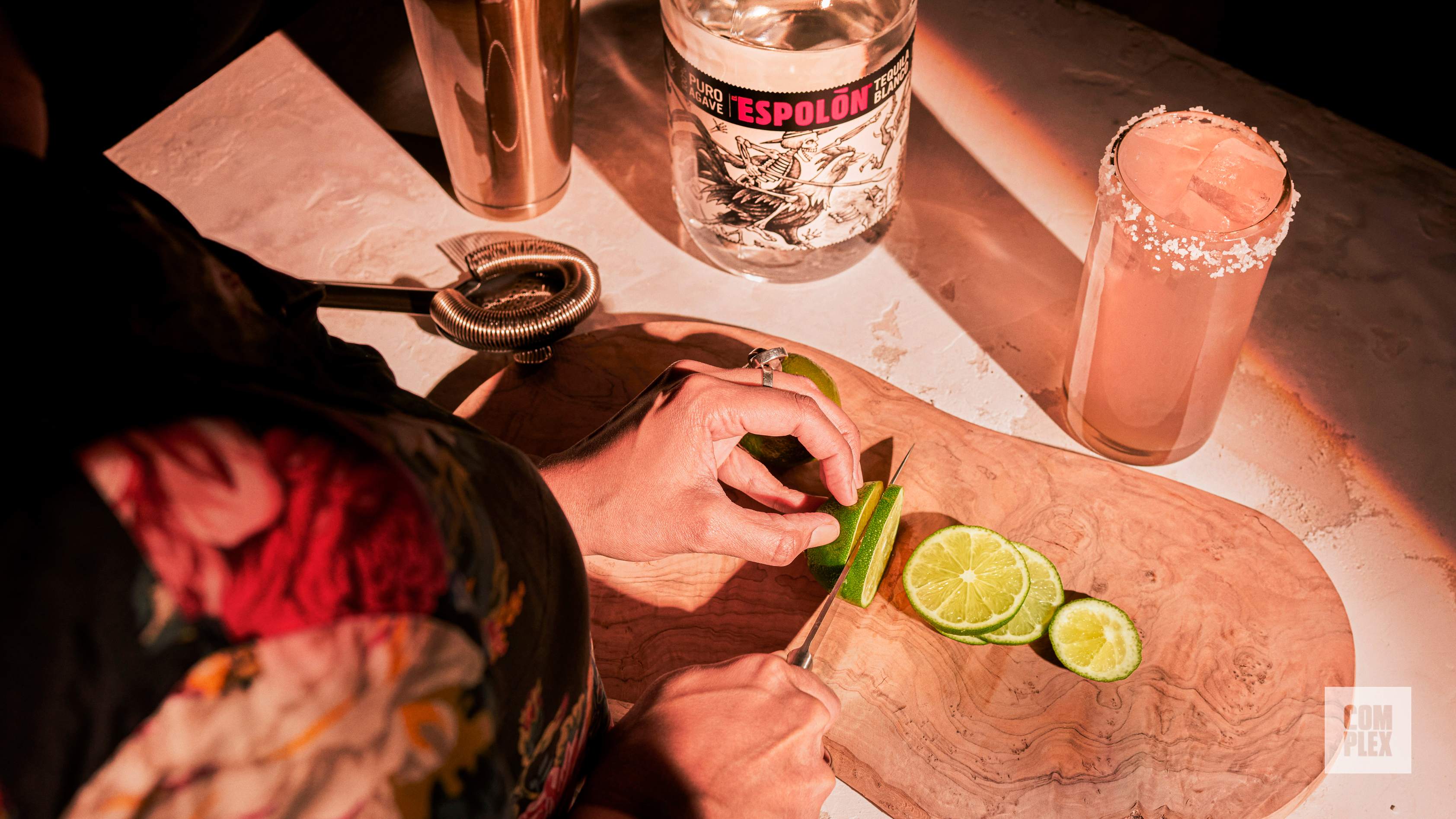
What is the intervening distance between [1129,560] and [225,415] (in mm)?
875

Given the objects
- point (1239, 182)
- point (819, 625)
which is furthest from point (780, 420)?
point (1239, 182)

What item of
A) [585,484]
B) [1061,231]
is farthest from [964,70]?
[585,484]

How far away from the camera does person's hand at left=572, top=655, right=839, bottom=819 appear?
70 cm

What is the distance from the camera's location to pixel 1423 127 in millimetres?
2008

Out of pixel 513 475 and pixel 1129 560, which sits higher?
pixel 513 475

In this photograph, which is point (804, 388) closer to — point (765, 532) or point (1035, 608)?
point (765, 532)

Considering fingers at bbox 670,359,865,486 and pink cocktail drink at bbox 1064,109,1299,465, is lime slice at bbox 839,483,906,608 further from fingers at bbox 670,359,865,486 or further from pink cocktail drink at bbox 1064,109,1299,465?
pink cocktail drink at bbox 1064,109,1299,465

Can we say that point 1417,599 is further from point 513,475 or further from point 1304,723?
point 513,475

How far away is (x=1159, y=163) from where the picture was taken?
0.85 m

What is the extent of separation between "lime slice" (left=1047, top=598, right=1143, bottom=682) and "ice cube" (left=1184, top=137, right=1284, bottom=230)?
373 mm

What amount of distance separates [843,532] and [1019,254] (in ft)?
1.98

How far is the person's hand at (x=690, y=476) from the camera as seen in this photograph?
34.5 inches

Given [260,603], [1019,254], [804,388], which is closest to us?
[260,603]

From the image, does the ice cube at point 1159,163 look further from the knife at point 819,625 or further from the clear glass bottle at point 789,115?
the knife at point 819,625
